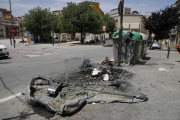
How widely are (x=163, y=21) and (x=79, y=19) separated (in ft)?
47.4

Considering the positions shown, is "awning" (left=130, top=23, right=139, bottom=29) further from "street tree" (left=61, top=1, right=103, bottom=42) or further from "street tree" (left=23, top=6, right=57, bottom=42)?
"street tree" (left=23, top=6, right=57, bottom=42)

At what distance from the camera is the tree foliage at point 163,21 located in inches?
795

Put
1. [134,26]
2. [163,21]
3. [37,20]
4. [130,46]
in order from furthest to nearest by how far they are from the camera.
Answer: [134,26], [37,20], [163,21], [130,46]

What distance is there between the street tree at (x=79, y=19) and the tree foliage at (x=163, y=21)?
9.58 m

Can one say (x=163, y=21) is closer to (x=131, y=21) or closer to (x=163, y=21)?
(x=163, y=21)

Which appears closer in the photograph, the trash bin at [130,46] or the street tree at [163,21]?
the trash bin at [130,46]

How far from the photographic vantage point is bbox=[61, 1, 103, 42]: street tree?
84.1ft

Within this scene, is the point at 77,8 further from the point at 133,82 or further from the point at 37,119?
the point at 37,119

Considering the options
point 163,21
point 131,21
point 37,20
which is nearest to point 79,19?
point 37,20

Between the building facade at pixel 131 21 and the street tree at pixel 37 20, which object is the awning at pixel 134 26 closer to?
the building facade at pixel 131 21

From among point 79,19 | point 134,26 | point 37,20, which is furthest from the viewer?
point 134,26

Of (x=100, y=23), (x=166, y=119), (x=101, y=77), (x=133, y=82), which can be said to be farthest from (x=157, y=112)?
(x=100, y=23)

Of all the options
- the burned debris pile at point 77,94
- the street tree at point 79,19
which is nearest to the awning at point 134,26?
the street tree at point 79,19

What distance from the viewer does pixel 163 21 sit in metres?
20.6
